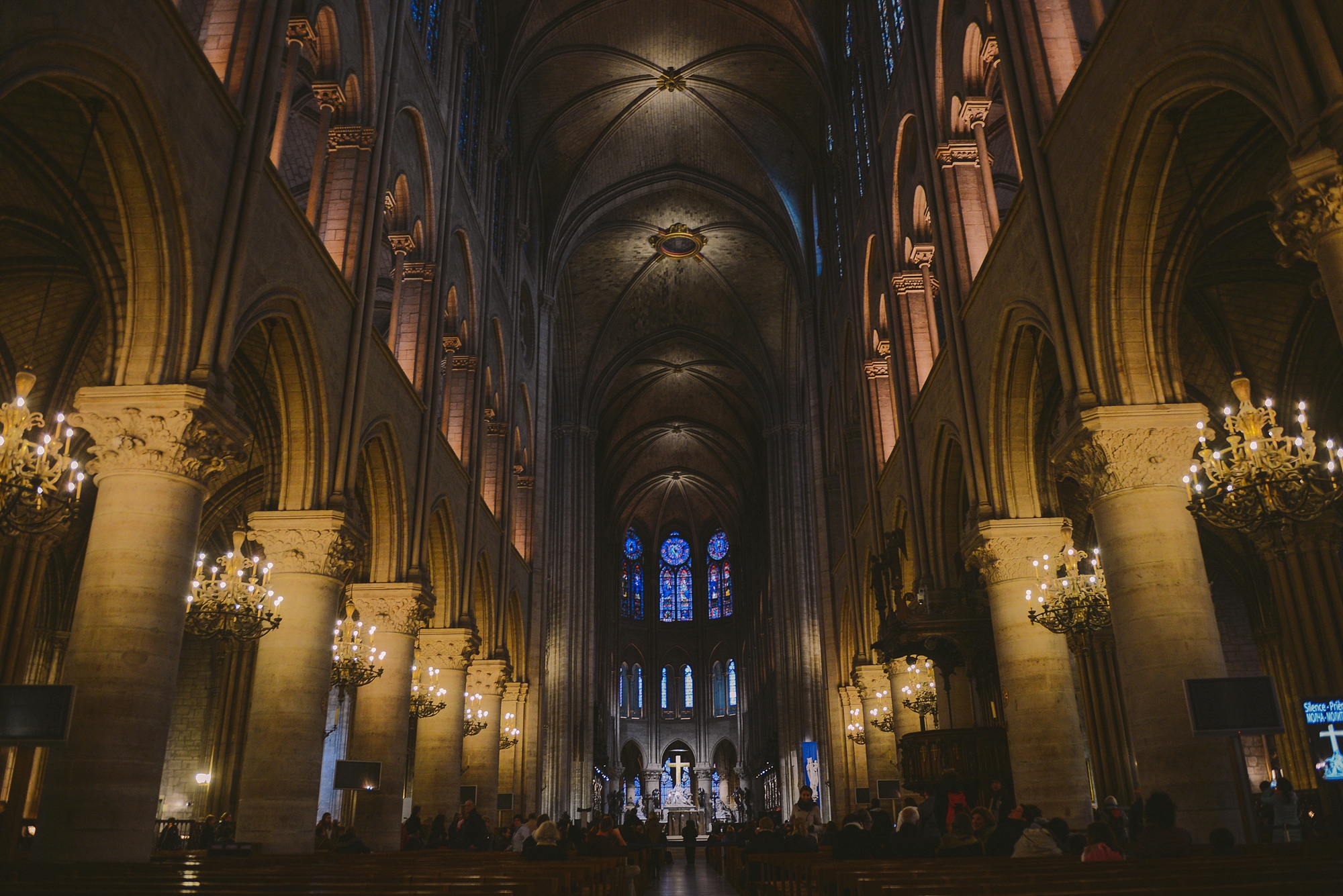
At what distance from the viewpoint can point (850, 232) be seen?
71.4 feet

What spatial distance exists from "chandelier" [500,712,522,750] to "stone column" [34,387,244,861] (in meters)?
15.6

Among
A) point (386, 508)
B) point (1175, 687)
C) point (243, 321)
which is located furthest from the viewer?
point (386, 508)

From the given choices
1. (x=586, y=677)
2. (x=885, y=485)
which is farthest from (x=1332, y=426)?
(x=586, y=677)

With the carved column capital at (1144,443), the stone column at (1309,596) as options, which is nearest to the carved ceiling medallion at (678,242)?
the stone column at (1309,596)

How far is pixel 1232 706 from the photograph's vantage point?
662cm

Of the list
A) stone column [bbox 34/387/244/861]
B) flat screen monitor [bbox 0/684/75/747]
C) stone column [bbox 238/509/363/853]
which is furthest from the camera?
stone column [bbox 238/509/363/853]

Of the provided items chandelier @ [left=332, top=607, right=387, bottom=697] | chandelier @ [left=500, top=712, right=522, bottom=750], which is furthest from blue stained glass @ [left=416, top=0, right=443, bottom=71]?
chandelier @ [left=500, top=712, right=522, bottom=750]

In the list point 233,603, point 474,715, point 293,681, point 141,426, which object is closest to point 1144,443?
point 141,426

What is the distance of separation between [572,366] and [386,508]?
21578 millimetres

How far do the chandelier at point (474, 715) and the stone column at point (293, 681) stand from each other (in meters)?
8.37

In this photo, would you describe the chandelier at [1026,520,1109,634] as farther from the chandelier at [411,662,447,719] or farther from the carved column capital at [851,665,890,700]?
the carved column capital at [851,665,890,700]

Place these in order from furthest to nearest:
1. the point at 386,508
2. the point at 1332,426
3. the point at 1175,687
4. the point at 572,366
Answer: the point at 572,366 < the point at 1332,426 < the point at 386,508 < the point at 1175,687

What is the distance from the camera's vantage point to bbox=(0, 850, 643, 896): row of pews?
4555 millimetres

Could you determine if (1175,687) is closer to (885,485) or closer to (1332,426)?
(1332,426)
